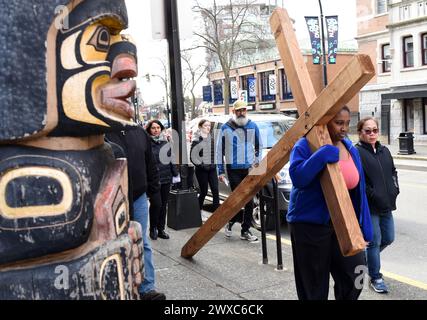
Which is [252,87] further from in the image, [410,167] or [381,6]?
[410,167]

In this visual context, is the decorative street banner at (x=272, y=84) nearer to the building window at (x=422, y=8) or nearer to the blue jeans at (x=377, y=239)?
the building window at (x=422, y=8)

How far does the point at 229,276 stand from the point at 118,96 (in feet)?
10.2

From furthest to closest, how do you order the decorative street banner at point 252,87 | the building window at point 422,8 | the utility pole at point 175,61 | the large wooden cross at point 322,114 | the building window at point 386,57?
1. the decorative street banner at point 252,87
2. the building window at point 386,57
3. the building window at point 422,8
4. the utility pole at point 175,61
5. the large wooden cross at point 322,114

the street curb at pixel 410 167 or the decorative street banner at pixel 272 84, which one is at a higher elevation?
the decorative street banner at pixel 272 84

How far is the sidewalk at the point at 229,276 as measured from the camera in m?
4.43

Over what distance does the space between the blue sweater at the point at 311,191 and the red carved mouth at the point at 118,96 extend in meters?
1.23

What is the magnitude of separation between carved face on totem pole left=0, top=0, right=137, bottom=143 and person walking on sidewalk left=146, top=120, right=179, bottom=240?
13.3 ft

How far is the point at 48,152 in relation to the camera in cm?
206

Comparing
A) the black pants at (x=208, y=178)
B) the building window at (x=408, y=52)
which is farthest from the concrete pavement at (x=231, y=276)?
the building window at (x=408, y=52)

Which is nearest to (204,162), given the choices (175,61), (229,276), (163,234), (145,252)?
(163,234)

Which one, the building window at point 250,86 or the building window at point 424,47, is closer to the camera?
the building window at point 424,47

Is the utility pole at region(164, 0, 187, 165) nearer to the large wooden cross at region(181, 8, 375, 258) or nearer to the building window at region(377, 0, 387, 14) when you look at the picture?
the large wooden cross at region(181, 8, 375, 258)

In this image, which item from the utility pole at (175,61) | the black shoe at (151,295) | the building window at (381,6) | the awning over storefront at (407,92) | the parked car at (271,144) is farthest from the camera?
the building window at (381,6)
